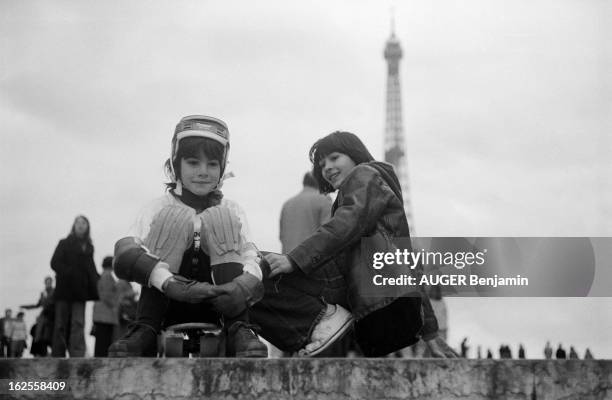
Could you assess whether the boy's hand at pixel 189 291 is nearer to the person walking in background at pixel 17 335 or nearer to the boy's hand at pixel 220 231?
the boy's hand at pixel 220 231

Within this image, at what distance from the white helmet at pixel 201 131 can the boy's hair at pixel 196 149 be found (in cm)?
2

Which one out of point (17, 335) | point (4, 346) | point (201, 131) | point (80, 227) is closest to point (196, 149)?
point (201, 131)

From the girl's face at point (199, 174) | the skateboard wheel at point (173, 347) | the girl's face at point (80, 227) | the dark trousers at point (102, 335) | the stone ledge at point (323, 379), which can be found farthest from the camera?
the dark trousers at point (102, 335)

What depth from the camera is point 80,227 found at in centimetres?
853

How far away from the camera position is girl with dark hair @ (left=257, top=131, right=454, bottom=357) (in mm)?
4273

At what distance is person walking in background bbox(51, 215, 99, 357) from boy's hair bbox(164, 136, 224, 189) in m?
4.04

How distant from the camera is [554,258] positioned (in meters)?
4.81

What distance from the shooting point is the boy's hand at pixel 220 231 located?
170 inches

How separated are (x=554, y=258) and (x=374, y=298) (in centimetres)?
120

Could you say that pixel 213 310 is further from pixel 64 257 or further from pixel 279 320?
pixel 64 257

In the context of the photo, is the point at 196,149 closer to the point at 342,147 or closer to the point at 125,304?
the point at 342,147

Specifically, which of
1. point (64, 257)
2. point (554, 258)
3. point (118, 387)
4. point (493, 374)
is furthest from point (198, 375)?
point (64, 257)

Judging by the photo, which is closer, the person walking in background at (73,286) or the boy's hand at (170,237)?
the boy's hand at (170,237)

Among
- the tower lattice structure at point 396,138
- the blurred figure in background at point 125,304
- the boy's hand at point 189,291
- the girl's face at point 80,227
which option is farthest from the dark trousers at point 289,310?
the tower lattice structure at point 396,138
